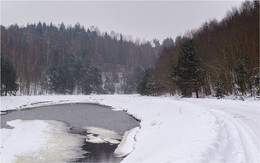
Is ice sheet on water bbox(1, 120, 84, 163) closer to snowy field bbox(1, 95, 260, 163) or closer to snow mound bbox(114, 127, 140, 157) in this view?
snowy field bbox(1, 95, 260, 163)

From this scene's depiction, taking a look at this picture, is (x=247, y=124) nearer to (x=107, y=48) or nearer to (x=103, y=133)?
(x=103, y=133)

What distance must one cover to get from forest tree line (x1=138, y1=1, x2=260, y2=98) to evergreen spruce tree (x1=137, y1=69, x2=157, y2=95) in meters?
10.6

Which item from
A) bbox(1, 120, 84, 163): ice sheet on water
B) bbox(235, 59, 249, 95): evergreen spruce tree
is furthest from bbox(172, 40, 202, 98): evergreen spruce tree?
bbox(1, 120, 84, 163): ice sheet on water

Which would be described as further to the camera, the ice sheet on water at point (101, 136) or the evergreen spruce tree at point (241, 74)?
the evergreen spruce tree at point (241, 74)

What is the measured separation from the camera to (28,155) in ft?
36.2

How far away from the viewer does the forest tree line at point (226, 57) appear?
85.8 ft

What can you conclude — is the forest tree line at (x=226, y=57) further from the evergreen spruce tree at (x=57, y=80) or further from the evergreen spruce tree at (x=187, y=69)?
the evergreen spruce tree at (x=57, y=80)

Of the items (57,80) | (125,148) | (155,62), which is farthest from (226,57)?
(57,80)

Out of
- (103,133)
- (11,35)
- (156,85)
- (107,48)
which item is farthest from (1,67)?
(107,48)

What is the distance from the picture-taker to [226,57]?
3125 cm

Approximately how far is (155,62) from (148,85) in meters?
26.6

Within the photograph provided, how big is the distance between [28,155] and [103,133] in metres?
5.85

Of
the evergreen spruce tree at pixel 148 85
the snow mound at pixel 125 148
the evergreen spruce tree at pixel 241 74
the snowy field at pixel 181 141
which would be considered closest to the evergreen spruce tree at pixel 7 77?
the evergreen spruce tree at pixel 148 85

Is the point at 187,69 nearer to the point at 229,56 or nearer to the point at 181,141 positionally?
the point at 229,56
